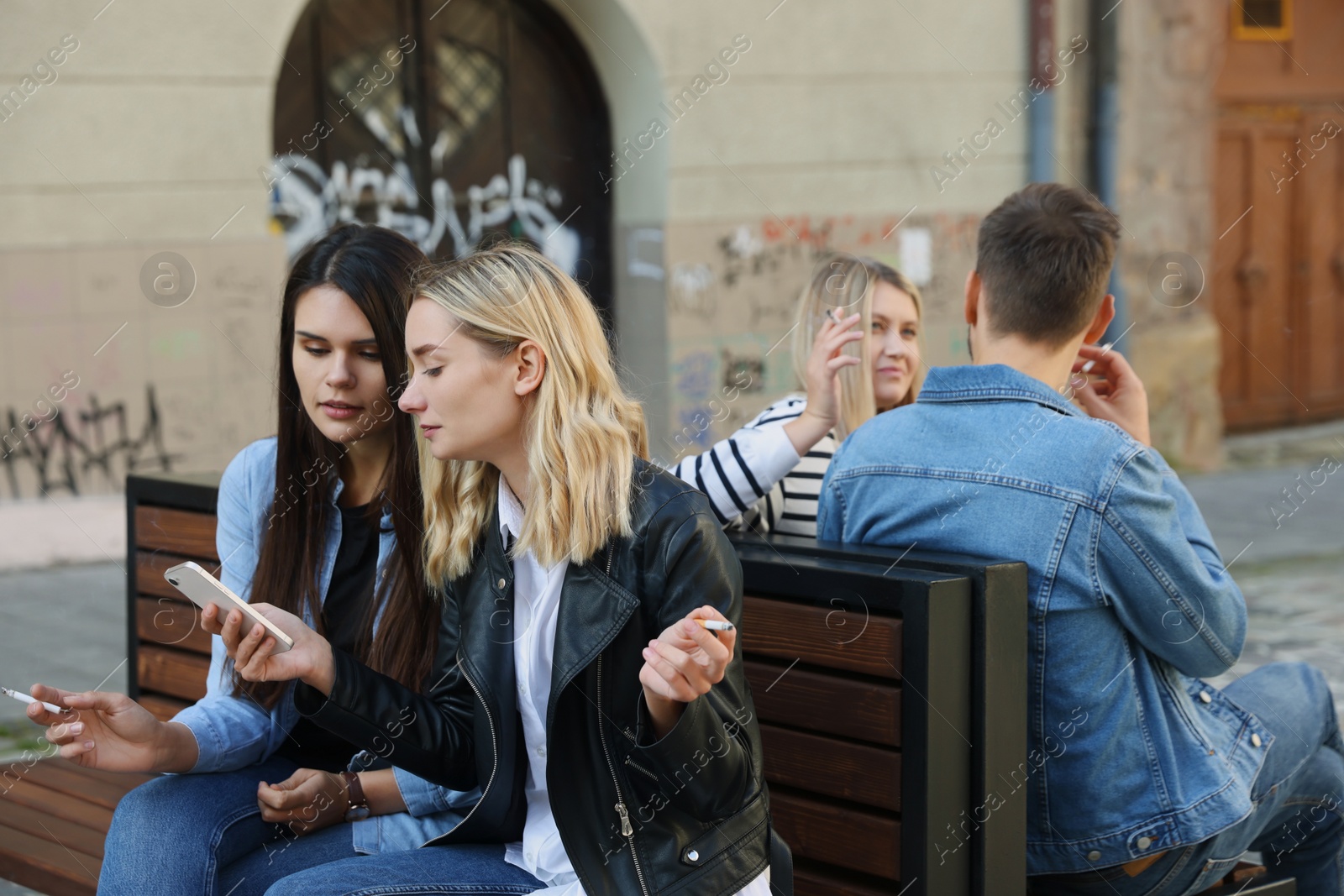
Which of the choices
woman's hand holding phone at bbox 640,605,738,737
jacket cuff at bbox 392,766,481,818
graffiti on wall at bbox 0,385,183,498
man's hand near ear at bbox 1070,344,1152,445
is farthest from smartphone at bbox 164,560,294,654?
graffiti on wall at bbox 0,385,183,498

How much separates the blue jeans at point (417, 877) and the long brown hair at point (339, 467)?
376 millimetres

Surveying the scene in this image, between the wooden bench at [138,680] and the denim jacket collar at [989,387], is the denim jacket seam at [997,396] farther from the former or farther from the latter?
the wooden bench at [138,680]

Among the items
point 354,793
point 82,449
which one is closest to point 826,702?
point 354,793

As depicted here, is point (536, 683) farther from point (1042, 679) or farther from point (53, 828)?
point (53, 828)

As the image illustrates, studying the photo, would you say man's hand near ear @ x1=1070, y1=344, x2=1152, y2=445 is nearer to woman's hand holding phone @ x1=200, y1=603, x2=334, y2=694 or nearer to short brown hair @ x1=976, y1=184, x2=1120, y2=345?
short brown hair @ x1=976, y1=184, x2=1120, y2=345

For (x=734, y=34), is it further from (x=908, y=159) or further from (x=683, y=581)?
(x=683, y=581)

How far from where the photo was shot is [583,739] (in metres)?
2.15

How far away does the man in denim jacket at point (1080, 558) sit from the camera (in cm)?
237

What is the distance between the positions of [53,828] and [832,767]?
1574mm

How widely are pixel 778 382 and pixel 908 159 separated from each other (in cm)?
173

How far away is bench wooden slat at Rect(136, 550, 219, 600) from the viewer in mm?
3504

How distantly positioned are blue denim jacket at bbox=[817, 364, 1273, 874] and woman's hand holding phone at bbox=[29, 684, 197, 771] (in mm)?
1278

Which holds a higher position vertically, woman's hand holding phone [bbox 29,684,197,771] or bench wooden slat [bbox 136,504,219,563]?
bench wooden slat [bbox 136,504,219,563]

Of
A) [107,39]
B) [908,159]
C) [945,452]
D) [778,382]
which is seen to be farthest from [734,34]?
[945,452]
